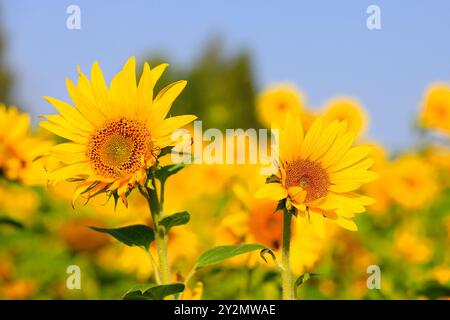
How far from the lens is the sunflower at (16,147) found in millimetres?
3113

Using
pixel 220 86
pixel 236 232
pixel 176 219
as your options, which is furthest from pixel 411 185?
pixel 220 86

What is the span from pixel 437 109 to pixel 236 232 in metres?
2.98

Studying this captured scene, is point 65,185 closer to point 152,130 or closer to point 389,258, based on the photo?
point 389,258

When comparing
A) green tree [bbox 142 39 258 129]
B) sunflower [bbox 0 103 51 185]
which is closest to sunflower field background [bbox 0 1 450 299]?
sunflower [bbox 0 103 51 185]

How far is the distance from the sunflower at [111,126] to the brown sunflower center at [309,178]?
1.05 ft

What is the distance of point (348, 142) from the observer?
2.01 meters

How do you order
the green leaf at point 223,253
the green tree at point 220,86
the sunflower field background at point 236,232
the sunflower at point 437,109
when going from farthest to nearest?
the green tree at point 220,86 → the sunflower at point 437,109 → the sunflower field background at point 236,232 → the green leaf at point 223,253

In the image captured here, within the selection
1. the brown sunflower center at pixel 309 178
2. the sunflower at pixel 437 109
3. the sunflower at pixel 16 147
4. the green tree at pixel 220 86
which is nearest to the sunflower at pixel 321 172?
the brown sunflower center at pixel 309 178

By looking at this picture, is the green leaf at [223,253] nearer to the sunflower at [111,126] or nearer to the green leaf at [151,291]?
the green leaf at [151,291]

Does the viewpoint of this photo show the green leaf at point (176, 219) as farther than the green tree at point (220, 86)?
No

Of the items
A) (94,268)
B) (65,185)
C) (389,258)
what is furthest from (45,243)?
(389,258)

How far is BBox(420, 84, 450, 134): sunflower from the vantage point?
5.22m

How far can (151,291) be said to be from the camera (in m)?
1.88
